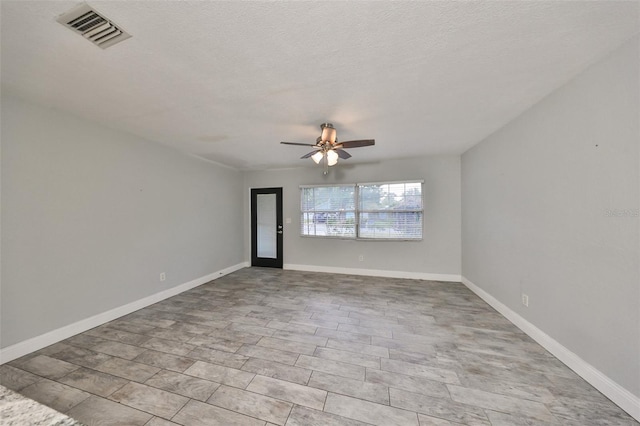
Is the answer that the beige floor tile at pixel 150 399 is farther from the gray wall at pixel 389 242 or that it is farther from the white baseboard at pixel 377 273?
the white baseboard at pixel 377 273

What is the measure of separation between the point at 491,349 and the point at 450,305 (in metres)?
1.08

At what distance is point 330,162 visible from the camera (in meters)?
3.01

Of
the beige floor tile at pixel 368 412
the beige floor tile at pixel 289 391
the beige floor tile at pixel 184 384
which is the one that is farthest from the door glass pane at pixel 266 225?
the beige floor tile at pixel 368 412

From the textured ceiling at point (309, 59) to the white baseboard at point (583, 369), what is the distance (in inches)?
94.1

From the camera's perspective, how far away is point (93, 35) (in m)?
1.45

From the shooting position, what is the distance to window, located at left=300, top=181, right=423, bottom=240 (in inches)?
183

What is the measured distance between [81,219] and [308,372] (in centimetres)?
309

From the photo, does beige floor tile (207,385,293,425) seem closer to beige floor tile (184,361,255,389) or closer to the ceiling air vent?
beige floor tile (184,361,255,389)

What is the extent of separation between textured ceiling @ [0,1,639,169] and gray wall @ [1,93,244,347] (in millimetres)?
409

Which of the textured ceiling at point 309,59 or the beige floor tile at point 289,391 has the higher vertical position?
the textured ceiling at point 309,59

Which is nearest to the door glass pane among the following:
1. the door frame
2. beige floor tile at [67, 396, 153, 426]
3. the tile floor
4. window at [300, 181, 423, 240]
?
the door frame

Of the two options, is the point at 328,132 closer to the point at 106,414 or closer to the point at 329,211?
the point at 329,211

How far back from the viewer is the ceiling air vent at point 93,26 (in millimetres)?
1303

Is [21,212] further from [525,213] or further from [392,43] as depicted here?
[525,213]
